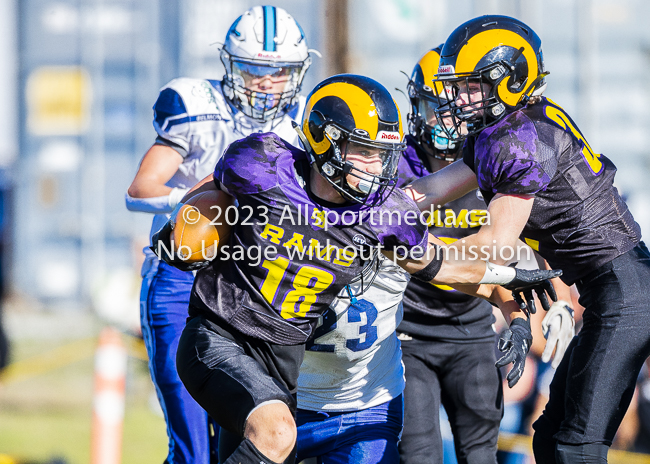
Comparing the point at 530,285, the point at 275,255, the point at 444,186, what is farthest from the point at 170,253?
the point at 530,285

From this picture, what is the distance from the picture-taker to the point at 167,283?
11.9 ft

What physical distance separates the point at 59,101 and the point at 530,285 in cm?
1159

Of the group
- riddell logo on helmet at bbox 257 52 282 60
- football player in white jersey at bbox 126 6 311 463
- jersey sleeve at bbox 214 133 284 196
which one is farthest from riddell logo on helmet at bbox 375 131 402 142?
riddell logo on helmet at bbox 257 52 282 60

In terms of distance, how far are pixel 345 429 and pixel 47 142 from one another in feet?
37.4

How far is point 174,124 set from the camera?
3709mm

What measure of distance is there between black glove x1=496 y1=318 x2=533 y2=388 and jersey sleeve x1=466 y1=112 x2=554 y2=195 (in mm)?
520

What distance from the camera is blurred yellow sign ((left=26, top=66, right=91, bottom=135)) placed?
13.1 metres

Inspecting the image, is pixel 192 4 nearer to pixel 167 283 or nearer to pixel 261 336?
pixel 167 283

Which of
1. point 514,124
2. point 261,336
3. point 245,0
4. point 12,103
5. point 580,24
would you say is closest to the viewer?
point 261,336

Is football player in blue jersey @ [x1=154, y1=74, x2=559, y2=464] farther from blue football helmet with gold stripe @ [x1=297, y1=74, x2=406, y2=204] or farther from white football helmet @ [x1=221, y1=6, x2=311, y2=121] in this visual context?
white football helmet @ [x1=221, y1=6, x2=311, y2=121]

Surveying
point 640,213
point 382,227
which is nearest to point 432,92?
point 382,227

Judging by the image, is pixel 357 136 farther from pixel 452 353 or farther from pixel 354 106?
pixel 452 353

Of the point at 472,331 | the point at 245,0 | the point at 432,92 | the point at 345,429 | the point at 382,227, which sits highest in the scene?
the point at 245,0

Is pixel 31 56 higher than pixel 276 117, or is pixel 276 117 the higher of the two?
pixel 31 56
